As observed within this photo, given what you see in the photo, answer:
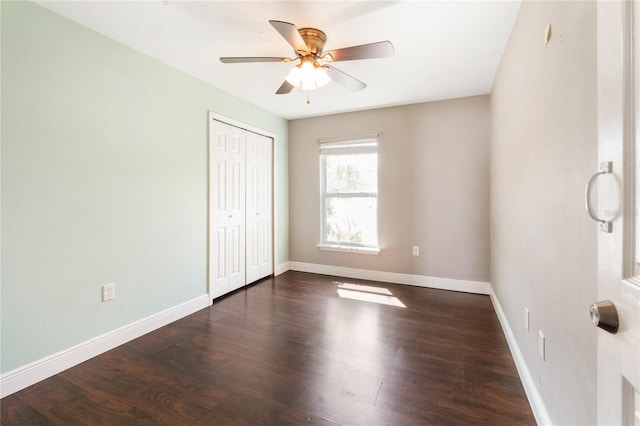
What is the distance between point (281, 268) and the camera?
172 inches

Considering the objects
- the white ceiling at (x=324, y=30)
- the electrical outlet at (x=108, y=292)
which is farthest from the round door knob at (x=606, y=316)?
the electrical outlet at (x=108, y=292)

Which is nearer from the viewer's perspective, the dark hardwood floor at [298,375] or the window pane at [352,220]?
the dark hardwood floor at [298,375]

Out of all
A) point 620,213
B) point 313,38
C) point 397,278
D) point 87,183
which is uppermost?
point 313,38

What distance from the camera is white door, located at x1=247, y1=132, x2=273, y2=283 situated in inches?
148

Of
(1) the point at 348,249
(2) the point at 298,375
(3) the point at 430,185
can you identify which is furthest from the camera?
(1) the point at 348,249

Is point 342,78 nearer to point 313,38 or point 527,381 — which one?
point 313,38

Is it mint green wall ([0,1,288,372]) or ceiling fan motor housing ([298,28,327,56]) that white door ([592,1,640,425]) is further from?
mint green wall ([0,1,288,372])

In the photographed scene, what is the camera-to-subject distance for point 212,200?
3.15 m

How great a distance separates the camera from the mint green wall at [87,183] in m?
1.74

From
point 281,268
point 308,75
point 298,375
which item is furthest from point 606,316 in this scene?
point 281,268

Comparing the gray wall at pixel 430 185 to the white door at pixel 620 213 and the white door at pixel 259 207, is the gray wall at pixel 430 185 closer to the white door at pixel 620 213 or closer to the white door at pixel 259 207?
the white door at pixel 259 207

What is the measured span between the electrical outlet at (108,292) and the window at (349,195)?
8.75 ft

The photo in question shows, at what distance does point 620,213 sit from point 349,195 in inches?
143

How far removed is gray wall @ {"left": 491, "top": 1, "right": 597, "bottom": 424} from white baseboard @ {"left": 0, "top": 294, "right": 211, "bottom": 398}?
9.37 ft
